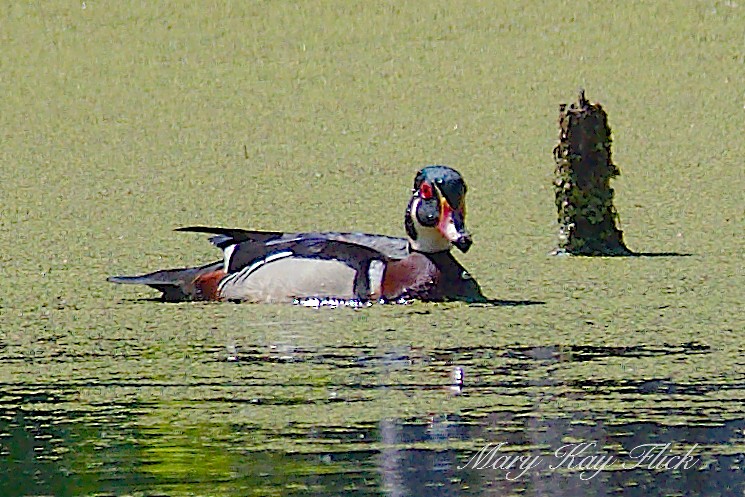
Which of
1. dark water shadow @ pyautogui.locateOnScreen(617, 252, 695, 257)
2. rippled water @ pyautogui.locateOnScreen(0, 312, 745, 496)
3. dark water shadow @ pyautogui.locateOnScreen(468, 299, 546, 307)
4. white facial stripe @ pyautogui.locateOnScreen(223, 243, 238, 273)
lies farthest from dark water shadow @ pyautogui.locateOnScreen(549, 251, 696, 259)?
rippled water @ pyautogui.locateOnScreen(0, 312, 745, 496)

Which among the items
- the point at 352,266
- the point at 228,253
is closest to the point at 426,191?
the point at 352,266

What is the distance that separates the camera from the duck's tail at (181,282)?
17.1ft

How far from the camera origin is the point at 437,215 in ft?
16.8

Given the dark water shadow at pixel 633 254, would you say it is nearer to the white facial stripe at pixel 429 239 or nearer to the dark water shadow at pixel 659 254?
the dark water shadow at pixel 659 254

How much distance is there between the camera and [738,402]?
12.3 feet

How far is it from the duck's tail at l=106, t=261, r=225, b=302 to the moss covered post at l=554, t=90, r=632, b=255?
3.62 ft

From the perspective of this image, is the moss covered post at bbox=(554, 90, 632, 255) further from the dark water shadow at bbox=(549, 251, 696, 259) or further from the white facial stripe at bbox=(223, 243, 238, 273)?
the white facial stripe at bbox=(223, 243, 238, 273)

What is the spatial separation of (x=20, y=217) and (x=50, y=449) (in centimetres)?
311

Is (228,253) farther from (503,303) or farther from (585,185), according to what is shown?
(585,185)

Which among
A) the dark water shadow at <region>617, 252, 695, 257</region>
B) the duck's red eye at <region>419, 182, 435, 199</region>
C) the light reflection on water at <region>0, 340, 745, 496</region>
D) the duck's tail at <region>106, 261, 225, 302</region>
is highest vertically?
the duck's red eye at <region>419, 182, 435, 199</region>


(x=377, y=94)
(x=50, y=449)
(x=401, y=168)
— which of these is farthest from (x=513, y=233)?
(x=50, y=449)

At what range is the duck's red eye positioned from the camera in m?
5.17

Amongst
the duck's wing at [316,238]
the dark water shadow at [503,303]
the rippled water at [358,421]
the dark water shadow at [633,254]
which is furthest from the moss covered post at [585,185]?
the rippled water at [358,421]

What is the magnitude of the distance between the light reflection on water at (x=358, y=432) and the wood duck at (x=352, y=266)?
663 mm
